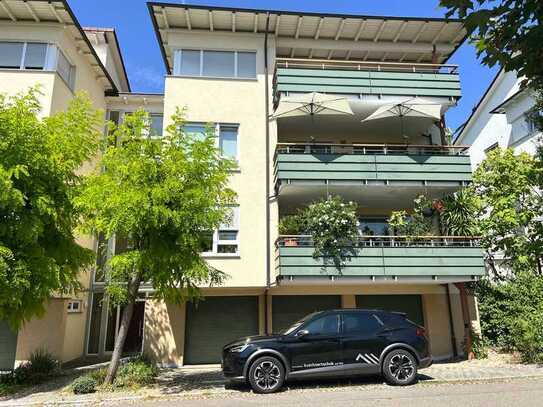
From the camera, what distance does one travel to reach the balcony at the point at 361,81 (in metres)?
16.0

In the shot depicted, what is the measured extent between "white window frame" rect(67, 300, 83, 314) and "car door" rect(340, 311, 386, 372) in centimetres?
1176

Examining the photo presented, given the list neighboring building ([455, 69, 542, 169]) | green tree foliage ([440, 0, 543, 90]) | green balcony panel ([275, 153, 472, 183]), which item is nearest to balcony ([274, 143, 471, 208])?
green balcony panel ([275, 153, 472, 183])

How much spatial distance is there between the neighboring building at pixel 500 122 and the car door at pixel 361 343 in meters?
14.0

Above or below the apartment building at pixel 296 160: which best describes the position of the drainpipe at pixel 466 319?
below

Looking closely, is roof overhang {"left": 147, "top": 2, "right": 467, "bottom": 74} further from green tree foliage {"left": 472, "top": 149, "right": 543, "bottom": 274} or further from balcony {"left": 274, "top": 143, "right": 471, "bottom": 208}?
green tree foliage {"left": 472, "top": 149, "right": 543, "bottom": 274}

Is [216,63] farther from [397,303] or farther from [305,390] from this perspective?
[305,390]

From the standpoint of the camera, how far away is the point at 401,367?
10336 mm

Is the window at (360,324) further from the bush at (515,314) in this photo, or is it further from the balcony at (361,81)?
the balcony at (361,81)

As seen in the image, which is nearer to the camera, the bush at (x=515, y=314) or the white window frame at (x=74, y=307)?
the bush at (x=515, y=314)

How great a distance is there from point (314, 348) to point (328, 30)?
12792 mm

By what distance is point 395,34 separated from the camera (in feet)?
58.4

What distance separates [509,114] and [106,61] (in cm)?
2084

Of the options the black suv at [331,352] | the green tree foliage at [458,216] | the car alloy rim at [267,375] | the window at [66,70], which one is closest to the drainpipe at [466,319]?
the green tree foliage at [458,216]

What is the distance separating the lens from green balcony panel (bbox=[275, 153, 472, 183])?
Answer: 14922mm
